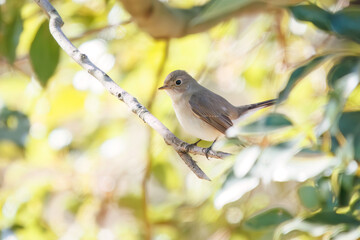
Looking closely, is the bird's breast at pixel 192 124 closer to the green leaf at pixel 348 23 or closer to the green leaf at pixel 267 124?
the green leaf at pixel 348 23

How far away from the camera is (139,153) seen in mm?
2994

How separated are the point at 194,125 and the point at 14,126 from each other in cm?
81

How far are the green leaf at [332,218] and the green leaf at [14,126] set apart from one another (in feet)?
5.05

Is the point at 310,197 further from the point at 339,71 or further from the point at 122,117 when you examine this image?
the point at 122,117

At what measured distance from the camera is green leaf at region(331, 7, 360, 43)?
119 cm

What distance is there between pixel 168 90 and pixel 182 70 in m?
0.13

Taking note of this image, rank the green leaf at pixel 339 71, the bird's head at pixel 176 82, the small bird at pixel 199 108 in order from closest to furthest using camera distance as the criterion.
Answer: the green leaf at pixel 339 71, the small bird at pixel 199 108, the bird's head at pixel 176 82

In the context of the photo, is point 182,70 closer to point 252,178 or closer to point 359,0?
point 359,0

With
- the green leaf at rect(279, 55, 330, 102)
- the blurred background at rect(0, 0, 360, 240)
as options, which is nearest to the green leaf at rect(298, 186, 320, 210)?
the green leaf at rect(279, 55, 330, 102)

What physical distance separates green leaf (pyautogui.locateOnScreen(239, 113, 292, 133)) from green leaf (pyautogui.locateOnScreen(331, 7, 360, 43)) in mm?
299

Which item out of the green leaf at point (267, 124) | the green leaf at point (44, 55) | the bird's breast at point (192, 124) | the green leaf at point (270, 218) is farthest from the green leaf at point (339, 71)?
the bird's breast at point (192, 124)

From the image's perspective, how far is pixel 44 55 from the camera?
1.88 meters

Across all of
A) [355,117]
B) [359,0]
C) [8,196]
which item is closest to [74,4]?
[8,196]

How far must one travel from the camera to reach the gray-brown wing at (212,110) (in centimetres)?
252
